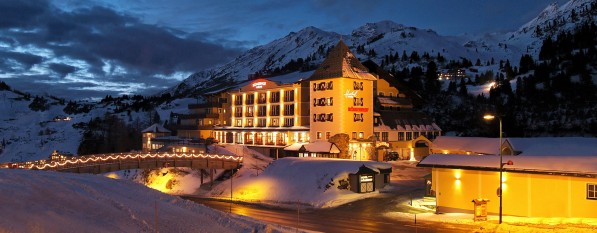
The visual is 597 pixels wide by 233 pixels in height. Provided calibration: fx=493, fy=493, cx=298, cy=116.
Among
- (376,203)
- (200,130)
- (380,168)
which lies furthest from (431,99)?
(376,203)

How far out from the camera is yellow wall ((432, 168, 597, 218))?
3806 centimetres

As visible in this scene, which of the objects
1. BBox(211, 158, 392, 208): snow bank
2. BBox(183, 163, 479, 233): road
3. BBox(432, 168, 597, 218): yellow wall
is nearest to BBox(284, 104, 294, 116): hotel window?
BBox(211, 158, 392, 208): snow bank

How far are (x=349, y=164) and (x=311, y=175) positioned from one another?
199 inches

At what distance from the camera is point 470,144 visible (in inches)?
3324

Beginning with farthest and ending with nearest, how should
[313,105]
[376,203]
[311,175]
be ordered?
[313,105] < [311,175] < [376,203]

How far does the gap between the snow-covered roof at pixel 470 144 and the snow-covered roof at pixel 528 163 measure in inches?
1393

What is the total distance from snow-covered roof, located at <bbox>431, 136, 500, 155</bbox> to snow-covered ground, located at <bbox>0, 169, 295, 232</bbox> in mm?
62741

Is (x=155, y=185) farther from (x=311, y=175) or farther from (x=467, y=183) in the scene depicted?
(x=467, y=183)

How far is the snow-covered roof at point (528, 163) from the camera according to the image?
38.1 m

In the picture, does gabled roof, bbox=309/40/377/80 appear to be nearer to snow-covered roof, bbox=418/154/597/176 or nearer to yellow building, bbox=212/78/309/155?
yellow building, bbox=212/78/309/155

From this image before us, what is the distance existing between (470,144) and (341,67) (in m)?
26.1

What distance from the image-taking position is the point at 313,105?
302 ft

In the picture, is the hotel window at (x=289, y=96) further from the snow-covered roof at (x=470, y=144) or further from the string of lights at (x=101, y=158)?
the snow-covered roof at (x=470, y=144)

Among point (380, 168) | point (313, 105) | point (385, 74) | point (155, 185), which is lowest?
point (155, 185)
